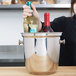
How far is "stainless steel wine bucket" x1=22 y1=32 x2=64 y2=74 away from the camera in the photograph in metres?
0.66

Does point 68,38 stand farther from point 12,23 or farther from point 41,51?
point 12,23

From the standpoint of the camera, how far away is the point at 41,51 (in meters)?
0.66

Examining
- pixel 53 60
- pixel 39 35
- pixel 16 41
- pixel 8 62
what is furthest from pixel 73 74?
pixel 16 41

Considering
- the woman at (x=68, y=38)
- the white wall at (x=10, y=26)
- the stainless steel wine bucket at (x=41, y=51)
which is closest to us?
the stainless steel wine bucket at (x=41, y=51)

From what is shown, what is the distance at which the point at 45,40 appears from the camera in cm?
66

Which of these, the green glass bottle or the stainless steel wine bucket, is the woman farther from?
the stainless steel wine bucket

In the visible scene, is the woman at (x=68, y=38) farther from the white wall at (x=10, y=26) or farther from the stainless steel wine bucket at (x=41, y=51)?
the white wall at (x=10, y=26)

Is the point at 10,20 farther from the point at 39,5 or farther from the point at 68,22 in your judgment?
the point at 68,22

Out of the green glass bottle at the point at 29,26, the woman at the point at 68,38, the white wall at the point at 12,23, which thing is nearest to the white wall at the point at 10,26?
the white wall at the point at 12,23

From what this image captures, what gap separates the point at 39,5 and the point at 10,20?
0.45m

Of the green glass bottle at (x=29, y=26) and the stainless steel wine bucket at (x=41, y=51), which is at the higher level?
the green glass bottle at (x=29, y=26)

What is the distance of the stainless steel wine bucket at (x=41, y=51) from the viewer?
66 cm

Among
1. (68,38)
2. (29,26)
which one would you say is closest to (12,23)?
(68,38)

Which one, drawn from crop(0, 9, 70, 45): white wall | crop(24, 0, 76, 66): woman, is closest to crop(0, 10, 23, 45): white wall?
crop(0, 9, 70, 45): white wall
